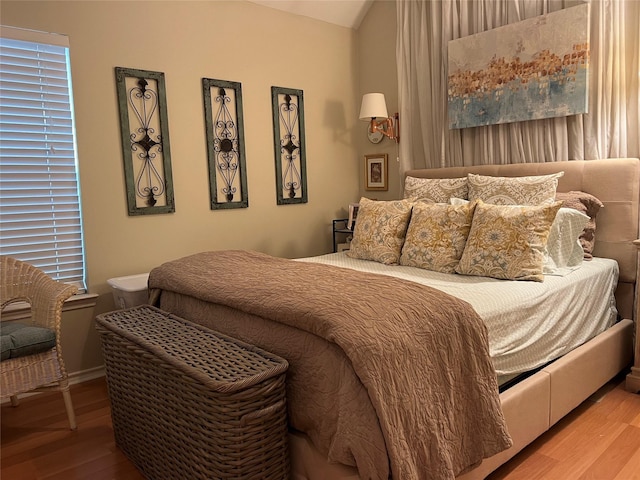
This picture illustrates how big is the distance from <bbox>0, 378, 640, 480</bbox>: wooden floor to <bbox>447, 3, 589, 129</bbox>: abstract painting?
1719 mm

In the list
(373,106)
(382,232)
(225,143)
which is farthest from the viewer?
(373,106)

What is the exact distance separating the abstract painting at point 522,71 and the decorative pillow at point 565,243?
75 centimetres

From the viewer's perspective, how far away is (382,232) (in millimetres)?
2939

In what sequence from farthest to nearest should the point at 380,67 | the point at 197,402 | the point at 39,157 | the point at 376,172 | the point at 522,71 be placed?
the point at 376,172 < the point at 380,67 < the point at 522,71 < the point at 39,157 < the point at 197,402

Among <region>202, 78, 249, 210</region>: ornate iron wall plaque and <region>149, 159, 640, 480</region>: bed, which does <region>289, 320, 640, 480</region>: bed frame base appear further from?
<region>202, 78, 249, 210</region>: ornate iron wall plaque

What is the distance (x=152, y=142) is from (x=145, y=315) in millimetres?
1426

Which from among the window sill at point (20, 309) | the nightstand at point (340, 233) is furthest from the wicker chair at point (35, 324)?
the nightstand at point (340, 233)

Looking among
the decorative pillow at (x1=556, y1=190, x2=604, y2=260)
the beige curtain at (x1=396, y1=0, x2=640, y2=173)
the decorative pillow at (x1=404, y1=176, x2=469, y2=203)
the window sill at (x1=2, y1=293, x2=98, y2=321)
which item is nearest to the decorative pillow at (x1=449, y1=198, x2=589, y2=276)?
the decorative pillow at (x1=556, y1=190, x2=604, y2=260)

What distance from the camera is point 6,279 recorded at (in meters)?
2.56

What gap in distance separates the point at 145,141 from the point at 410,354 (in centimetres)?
242

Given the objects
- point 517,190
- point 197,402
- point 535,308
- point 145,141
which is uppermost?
point 145,141

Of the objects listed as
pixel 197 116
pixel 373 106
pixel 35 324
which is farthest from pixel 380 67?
pixel 35 324

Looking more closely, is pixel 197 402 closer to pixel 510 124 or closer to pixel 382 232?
pixel 382 232

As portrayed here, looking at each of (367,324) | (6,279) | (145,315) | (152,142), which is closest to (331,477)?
(367,324)
